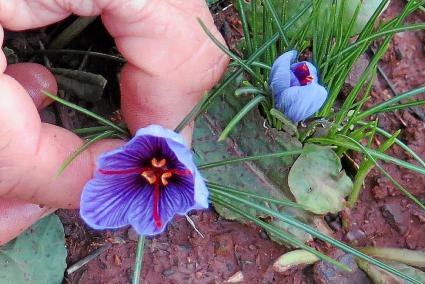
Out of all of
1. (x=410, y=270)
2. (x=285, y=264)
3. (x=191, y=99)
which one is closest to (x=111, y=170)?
(x=191, y=99)

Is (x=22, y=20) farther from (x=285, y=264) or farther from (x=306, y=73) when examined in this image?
(x=285, y=264)

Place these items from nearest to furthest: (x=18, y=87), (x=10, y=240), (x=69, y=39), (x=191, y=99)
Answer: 1. (x=18, y=87)
2. (x=191, y=99)
3. (x=10, y=240)
4. (x=69, y=39)

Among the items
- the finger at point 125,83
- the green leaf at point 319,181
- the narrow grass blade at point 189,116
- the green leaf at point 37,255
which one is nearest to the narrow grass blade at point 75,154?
the finger at point 125,83

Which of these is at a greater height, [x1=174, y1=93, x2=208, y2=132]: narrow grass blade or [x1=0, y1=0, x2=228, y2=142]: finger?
[x1=0, y1=0, x2=228, y2=142]: finger

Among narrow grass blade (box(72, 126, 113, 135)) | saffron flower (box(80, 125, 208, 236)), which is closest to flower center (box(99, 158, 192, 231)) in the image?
saffron flower (box(80, 125, 208, 236))

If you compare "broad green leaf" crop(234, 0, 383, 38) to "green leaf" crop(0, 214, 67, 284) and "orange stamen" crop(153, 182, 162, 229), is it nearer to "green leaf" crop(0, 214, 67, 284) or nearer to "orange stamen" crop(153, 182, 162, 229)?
"orange stamen" crop(153, 182, 162, 229)

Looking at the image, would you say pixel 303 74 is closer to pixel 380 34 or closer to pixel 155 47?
pixel 380 34

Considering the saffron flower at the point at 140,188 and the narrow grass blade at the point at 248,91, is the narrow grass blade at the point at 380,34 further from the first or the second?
the saffron flower at the point at 140,188
